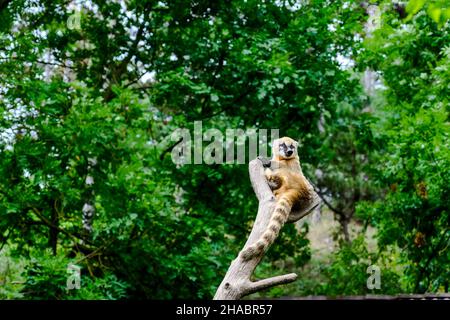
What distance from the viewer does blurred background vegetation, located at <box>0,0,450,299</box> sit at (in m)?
6.66

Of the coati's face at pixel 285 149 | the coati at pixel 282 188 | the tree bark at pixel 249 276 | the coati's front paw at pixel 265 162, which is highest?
the coati's face at pixel 285 149

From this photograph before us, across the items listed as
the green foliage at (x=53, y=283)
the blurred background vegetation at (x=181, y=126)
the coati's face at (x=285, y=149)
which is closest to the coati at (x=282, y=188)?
the coati's face at (x=285, y=149)

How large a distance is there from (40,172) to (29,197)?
30 centimetres

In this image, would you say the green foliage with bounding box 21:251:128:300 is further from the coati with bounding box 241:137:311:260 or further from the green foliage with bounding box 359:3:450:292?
the green foliage with bounding box 359:3:450:292

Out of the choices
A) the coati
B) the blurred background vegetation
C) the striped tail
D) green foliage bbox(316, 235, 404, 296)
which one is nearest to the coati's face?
the coati

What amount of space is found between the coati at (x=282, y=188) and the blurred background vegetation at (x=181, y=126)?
2818 millimetres

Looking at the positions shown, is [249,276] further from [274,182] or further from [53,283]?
[53,283]

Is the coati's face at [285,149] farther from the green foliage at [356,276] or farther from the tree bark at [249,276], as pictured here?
the green foliage at [356,276]

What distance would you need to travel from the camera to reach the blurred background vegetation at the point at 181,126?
6.66 meters

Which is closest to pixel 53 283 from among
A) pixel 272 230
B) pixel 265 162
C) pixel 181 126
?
pixel 181 126

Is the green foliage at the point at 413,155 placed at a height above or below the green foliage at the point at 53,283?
above

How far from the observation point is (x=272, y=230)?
3232 millimetres

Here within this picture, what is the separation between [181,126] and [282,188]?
159 inches

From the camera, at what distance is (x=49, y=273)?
638cm
